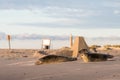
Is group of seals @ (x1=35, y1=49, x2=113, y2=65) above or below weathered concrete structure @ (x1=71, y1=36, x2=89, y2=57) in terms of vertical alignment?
below

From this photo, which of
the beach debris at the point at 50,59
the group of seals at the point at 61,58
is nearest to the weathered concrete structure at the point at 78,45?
the group of seals at the point at 61,58

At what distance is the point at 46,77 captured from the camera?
11523 millimetres

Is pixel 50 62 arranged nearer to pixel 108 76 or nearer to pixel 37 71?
pixel 37 71

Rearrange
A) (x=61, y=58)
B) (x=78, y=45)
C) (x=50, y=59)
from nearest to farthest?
(x=50, y=59), (x=61, y=58), (x=78, y=45)

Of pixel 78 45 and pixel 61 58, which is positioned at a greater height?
pixel 78 45

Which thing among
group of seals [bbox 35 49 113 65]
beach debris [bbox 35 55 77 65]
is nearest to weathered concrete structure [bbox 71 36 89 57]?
group of seals [bbox 35 49 113 65]

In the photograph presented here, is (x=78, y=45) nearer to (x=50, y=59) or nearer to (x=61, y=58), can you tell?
(x=61, y=58)

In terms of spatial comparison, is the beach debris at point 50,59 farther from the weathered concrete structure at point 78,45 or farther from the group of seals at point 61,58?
the weathered concrete structure at point 78,45

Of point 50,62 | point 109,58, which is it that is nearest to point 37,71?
point 50,62

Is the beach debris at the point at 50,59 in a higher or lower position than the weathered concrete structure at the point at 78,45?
lower

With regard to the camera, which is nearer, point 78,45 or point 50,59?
point 50,59

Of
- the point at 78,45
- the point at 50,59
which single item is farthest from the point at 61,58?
the point at 78,45

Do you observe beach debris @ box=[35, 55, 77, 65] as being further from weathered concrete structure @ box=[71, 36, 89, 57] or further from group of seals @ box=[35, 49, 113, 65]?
weathered concrete structure @ box=[71, 36, 89, 57]

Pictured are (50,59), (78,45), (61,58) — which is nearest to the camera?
(50,59)
